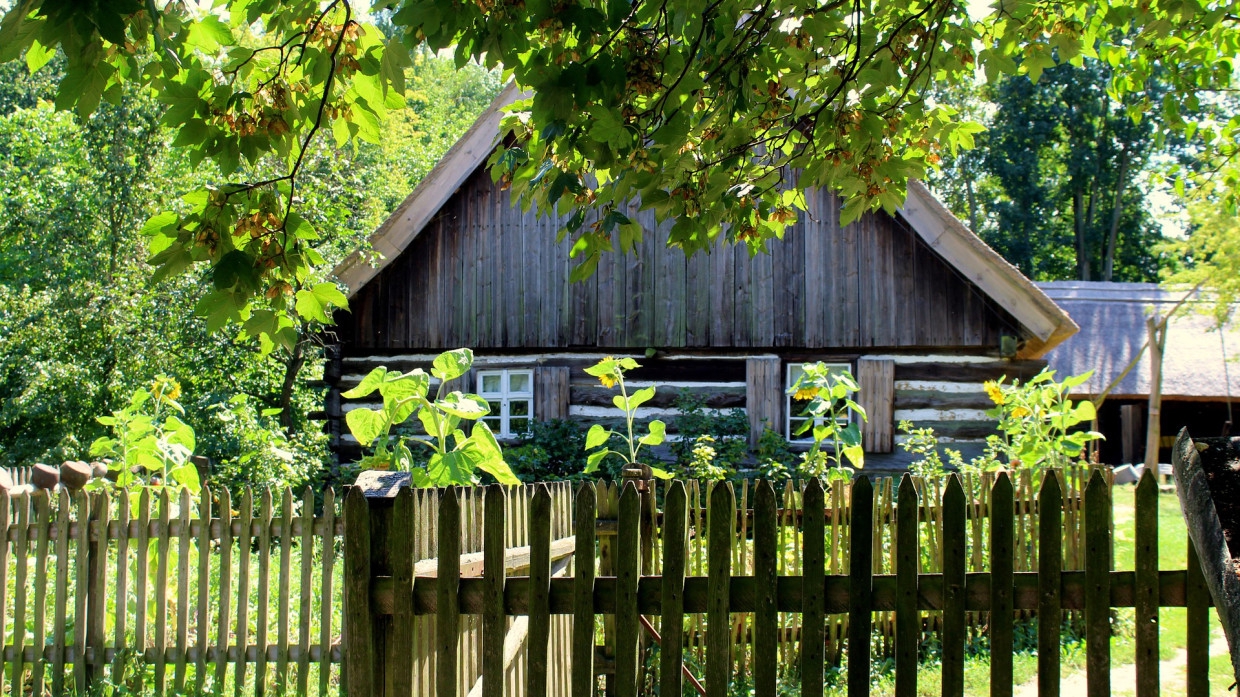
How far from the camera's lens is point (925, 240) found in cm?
1018

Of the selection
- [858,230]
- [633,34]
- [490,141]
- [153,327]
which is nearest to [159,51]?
[633,34]

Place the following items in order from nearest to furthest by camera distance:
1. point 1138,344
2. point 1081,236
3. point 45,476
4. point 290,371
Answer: point 45,476, point 290,371, point 1138,344, point 1081,236

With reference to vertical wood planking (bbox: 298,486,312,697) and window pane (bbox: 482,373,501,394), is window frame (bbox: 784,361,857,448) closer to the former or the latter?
window pane (bbox: 482,373,501,394)

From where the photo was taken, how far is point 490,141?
10781 millimetres

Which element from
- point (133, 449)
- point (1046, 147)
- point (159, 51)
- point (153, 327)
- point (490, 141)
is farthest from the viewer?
point (1046, 147)

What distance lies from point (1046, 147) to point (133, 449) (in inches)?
1401

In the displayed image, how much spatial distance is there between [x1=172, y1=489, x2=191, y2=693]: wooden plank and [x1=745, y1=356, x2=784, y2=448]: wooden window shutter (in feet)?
22.0

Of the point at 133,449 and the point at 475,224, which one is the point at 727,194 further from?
the point at 475,224

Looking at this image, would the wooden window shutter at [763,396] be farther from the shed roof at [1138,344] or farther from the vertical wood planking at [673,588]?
the shed roof at [1138,344]

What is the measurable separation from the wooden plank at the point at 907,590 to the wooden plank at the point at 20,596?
210 inches

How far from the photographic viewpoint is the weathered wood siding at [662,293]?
34.9ft

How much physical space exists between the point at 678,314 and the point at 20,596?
287 inches

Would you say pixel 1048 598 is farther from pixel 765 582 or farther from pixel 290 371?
pixel 290 371

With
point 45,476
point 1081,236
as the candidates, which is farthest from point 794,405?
point 1081,236
